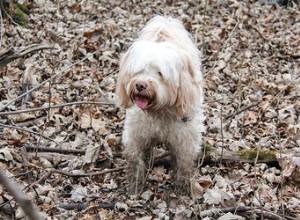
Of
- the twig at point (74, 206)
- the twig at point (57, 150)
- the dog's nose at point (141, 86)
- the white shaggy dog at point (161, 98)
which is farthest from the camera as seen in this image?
the twig at point (57, 150)

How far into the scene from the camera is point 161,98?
3777mm

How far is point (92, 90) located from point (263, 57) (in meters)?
3.22

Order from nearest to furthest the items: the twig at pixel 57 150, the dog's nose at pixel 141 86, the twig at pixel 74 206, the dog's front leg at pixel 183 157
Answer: the dog's nose at pixel 141 86 < the twig at pixel 74 206 < the dog's front leg at pixel 183 157 < the twig at pixel 57 150

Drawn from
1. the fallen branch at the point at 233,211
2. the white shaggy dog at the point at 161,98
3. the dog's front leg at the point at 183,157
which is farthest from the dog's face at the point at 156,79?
the fallen branch at the point at 233,211

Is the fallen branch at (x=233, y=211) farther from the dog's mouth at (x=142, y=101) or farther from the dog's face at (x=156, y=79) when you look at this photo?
the dog's mouth at (x=142, y=101)

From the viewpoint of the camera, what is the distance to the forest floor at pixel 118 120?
4.06 metres

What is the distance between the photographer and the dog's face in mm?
3744

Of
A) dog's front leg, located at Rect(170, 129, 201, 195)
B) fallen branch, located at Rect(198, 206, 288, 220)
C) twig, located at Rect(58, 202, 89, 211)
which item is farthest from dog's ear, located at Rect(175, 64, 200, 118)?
twig, located at Rect(58, 202, 89, 211)

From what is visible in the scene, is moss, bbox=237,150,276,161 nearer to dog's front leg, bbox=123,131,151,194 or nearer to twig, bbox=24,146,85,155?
dog's front leg, bbox=123,131,151,194

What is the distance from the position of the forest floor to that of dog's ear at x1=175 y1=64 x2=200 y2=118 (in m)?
0.63

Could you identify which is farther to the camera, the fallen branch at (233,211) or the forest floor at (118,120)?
the forest floor at (118,120)

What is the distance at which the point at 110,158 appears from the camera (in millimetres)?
4754

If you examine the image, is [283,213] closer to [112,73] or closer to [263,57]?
[112,73]

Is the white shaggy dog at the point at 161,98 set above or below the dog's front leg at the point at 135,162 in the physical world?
above
